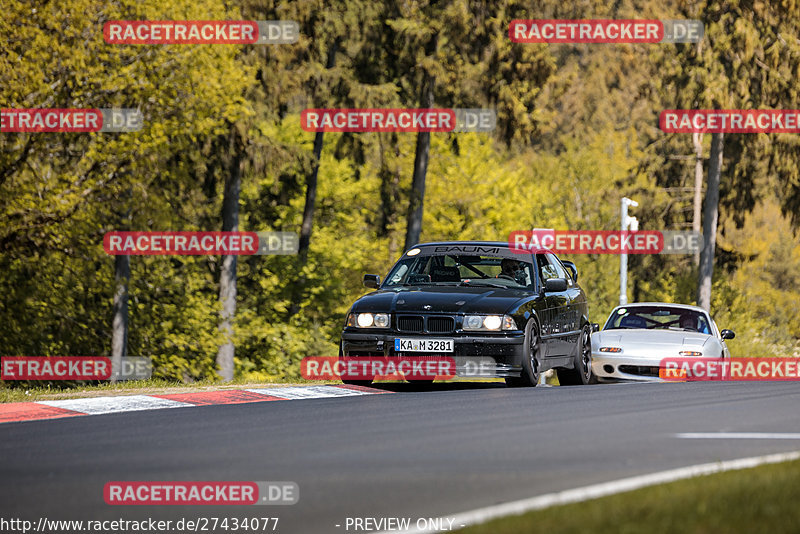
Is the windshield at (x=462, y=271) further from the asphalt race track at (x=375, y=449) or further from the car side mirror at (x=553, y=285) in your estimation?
the asphalt race track at (x=375, y=449)

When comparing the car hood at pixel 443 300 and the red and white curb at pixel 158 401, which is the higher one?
the car hood at pixel 443 300

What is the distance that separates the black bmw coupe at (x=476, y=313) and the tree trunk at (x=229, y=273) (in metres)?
19.1

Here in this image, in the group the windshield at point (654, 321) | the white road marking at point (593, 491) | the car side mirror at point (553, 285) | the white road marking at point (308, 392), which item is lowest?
the white road marking at point (308, 392)

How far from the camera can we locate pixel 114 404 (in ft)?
40.4

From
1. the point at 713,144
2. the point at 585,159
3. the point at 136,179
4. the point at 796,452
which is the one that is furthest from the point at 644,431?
the point at 585,159

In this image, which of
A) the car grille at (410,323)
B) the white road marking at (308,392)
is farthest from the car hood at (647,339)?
the white road marking at (308,392)

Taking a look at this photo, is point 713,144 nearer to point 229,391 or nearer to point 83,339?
point 83,339

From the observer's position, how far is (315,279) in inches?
1761

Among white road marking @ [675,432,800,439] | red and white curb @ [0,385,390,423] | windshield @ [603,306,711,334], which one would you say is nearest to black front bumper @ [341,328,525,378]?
red and white curb @ [0,385,390,423]

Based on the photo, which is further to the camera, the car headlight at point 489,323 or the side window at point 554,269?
the side window at point 554,269

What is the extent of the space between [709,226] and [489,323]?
2909 centimetres

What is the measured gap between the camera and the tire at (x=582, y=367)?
16.5 m

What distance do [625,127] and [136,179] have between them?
58171 mm

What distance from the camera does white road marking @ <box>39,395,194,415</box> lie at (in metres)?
12.0
